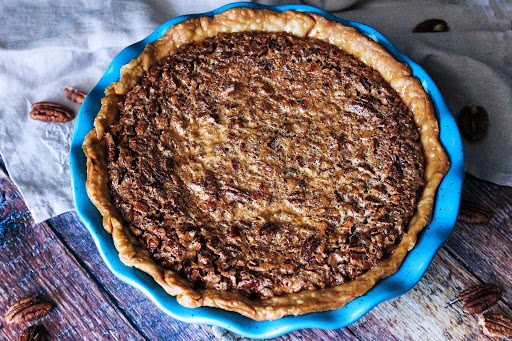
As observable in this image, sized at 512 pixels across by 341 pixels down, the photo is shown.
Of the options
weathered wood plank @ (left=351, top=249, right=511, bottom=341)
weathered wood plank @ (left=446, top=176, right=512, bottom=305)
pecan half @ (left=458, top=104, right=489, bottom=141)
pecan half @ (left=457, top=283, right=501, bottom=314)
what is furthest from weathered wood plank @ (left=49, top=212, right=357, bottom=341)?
pecan half @ (left=458, top=104, right=489, bottom=141)

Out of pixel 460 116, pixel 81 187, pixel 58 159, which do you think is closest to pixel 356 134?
pixel 460 116

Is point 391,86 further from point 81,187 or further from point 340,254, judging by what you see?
point 81,187

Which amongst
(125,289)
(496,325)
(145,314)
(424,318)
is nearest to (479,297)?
(496,325)

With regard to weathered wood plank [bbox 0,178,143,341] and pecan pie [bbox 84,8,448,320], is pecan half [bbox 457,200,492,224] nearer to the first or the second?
pecan pie [bbox 84,8,448,320]

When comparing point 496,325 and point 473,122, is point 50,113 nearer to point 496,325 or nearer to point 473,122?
point 473,122

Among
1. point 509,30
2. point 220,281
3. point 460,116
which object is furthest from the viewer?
point 509,30

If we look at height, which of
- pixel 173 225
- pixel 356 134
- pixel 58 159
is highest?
pixel 356 134
